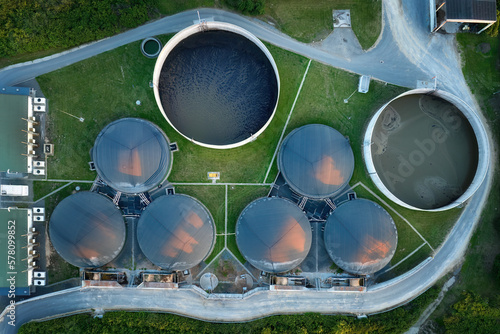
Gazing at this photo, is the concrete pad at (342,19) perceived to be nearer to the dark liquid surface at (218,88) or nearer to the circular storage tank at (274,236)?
the dark liquid surface at (218,88)

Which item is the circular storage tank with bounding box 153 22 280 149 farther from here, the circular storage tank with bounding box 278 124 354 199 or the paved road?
the circular storage tank with bounding box 278 124 354 199

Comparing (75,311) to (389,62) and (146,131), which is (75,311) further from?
(389,62)

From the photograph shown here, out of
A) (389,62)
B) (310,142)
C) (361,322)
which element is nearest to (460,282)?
(361,322)

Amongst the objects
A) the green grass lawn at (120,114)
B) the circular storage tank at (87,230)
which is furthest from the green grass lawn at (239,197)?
the circular storage tank at (87,230)

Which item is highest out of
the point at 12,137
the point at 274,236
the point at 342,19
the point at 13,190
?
the point at 342,19

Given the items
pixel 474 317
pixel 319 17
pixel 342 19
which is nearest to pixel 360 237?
pixel 474 317

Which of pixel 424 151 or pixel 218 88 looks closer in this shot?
pixel 218 88

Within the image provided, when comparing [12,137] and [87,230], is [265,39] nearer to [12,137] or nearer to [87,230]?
[87,230]
